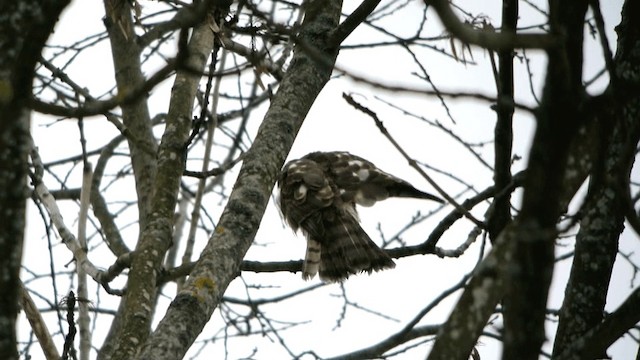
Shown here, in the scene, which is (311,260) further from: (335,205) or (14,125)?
(14,125)

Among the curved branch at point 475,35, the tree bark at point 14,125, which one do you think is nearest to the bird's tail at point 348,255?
the tree bark at point 14,125

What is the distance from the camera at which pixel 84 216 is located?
4363 mm

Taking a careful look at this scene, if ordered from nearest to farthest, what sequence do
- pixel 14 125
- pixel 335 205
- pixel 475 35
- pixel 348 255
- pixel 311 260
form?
1. pixel 475 35
2. pixel 14 125
3. pixel 311 260
4. pixel 348 255
5. pixel 335 205

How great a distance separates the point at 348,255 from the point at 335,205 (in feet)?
1.56

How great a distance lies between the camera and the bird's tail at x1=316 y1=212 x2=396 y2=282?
5.40 metres

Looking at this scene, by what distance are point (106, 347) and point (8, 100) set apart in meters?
3.19

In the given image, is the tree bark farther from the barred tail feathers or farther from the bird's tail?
the bird's tail

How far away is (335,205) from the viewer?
5.98 m

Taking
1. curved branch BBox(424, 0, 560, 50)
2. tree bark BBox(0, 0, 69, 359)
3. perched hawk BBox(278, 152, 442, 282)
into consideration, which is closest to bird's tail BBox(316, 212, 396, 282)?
perched hawk BBox(278, 152, 442, 282)

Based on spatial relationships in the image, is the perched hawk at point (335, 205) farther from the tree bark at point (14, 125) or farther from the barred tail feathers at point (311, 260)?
the tree bark at point (14, 125)

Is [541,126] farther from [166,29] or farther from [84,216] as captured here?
[84,216]

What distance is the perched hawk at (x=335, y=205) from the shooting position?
5.53 m

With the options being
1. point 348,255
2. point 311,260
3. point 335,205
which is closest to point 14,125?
point 311,260

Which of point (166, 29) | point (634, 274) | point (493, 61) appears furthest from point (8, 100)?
point (634, 274)
